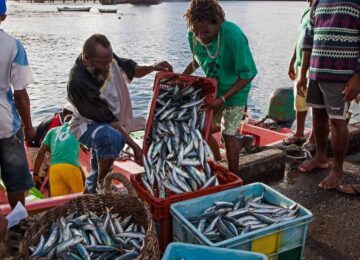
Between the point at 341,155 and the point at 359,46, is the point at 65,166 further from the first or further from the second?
the point at 359,46

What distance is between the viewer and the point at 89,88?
12.9ft

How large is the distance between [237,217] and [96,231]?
1.25 metres

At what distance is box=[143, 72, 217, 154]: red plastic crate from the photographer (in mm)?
4156

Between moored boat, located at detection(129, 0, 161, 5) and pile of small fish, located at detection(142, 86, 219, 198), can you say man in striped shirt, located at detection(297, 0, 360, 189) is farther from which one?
moored boat, located at detection(129, 0, 161, 5)

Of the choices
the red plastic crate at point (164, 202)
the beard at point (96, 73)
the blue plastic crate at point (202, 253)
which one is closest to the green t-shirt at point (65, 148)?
the beard at point (96, 73)

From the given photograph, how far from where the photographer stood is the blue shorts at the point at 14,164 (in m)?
3.97

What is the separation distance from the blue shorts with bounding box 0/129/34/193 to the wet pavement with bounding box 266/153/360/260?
3.06 metres

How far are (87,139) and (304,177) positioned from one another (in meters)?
3.27

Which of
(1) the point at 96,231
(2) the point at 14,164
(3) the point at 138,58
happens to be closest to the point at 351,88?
(1) the point at 96,231

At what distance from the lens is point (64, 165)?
17.2 ft

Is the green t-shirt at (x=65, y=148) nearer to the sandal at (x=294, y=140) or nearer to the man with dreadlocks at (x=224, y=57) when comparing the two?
the man with dreadlocks at (x=224, y=57)

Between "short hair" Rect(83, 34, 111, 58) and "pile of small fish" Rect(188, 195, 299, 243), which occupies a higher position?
"short hair" Rect(83, 34, 111, 58)

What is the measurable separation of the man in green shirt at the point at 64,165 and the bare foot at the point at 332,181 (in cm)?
337

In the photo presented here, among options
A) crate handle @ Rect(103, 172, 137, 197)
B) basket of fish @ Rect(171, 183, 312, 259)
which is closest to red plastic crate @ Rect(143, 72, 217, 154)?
crate handle @ Rect(103, 172, 137, 197)
